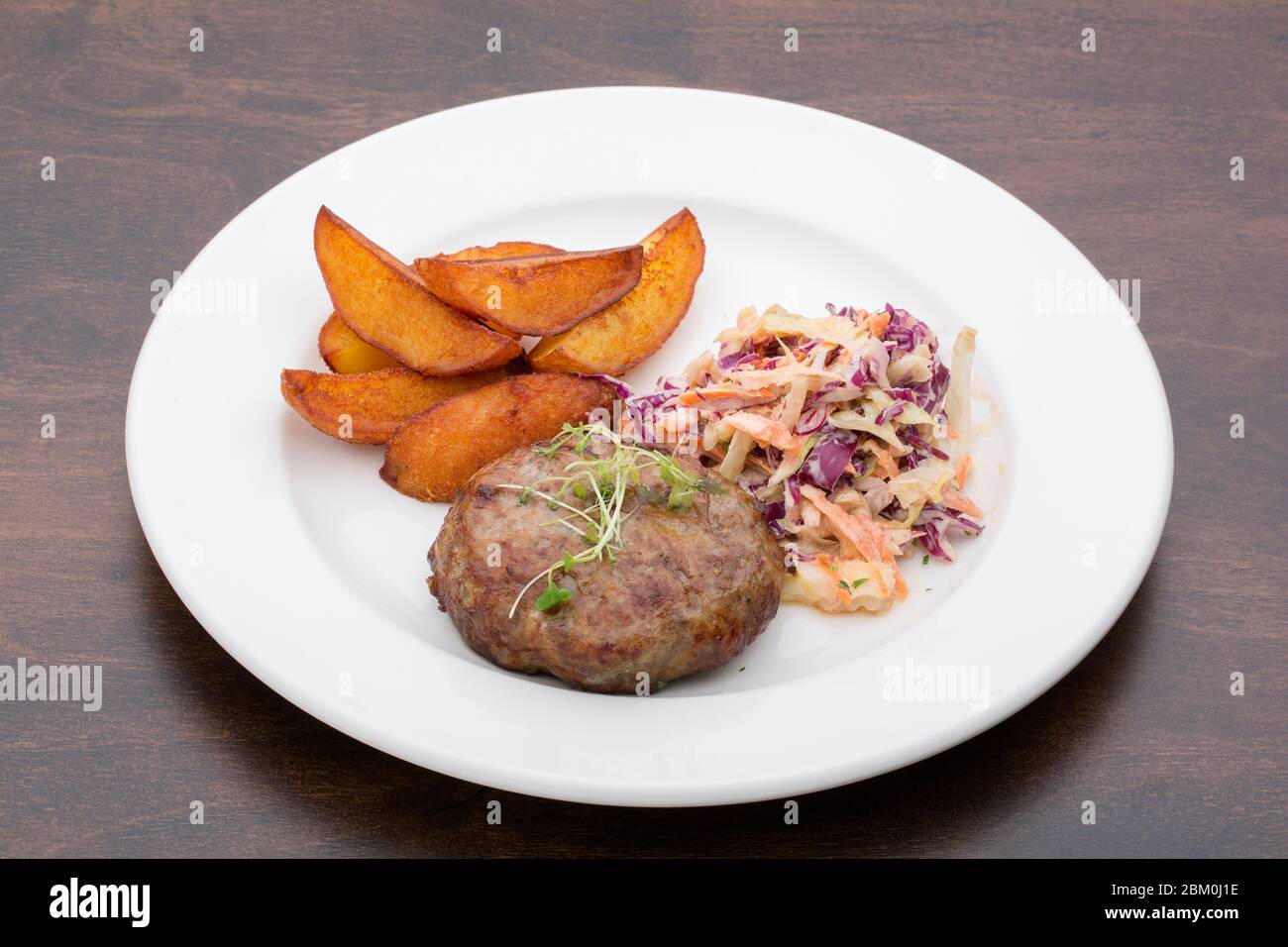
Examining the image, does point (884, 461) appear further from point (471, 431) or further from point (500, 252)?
point (500, 252)

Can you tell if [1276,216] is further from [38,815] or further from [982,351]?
[38,815]

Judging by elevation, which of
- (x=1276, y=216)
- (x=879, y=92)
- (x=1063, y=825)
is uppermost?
(x=879, y=92)

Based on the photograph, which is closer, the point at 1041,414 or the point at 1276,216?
the point at 1041,414

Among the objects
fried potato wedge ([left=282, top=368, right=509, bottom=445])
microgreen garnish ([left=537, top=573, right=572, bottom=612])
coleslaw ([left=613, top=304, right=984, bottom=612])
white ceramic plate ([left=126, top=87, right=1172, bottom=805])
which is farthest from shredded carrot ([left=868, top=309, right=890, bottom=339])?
microgreen garnish ([left=537, top=573, right=572, bottom=612])

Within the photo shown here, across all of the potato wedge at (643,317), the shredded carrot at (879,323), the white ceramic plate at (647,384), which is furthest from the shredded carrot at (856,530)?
the potato wedge at (643,317)

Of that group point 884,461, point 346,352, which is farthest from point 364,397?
point 884,461

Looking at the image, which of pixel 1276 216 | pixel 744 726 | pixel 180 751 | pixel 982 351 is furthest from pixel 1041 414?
pixel 180 751

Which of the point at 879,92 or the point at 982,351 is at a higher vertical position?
the point at 879,92
